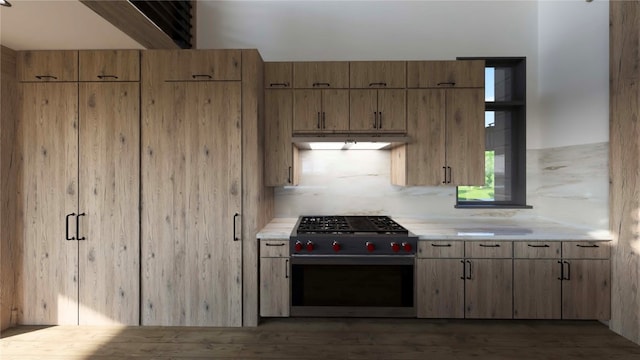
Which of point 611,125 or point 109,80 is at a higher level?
point 109,80

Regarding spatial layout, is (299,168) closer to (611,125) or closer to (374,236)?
(374,236)

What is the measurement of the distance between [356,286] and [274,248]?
0.74 m

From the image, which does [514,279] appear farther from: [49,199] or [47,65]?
[47,65]

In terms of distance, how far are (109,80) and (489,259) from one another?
3.41 meters

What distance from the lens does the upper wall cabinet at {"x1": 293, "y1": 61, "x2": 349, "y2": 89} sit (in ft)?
9.80

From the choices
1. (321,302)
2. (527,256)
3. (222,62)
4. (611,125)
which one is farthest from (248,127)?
(611,125)

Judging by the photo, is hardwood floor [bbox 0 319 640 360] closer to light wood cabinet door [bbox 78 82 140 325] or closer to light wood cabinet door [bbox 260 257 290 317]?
light wood cabinet door [bbox 260 257 290 317]

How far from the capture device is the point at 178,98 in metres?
2.66

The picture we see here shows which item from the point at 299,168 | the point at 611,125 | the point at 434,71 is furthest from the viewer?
the point at 299,168

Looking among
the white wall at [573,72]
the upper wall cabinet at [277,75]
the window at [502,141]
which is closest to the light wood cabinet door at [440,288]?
the window at [502,141]

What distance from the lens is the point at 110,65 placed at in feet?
8.70

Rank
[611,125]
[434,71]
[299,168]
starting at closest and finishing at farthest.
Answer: [611,125], [434,71], [299,168]

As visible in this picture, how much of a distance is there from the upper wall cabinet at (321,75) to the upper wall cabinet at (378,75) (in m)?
0.07

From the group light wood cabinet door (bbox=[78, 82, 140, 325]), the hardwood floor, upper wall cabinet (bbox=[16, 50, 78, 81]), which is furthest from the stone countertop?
upper wall cabinet (bbox=[16, 50, 78, 81])
